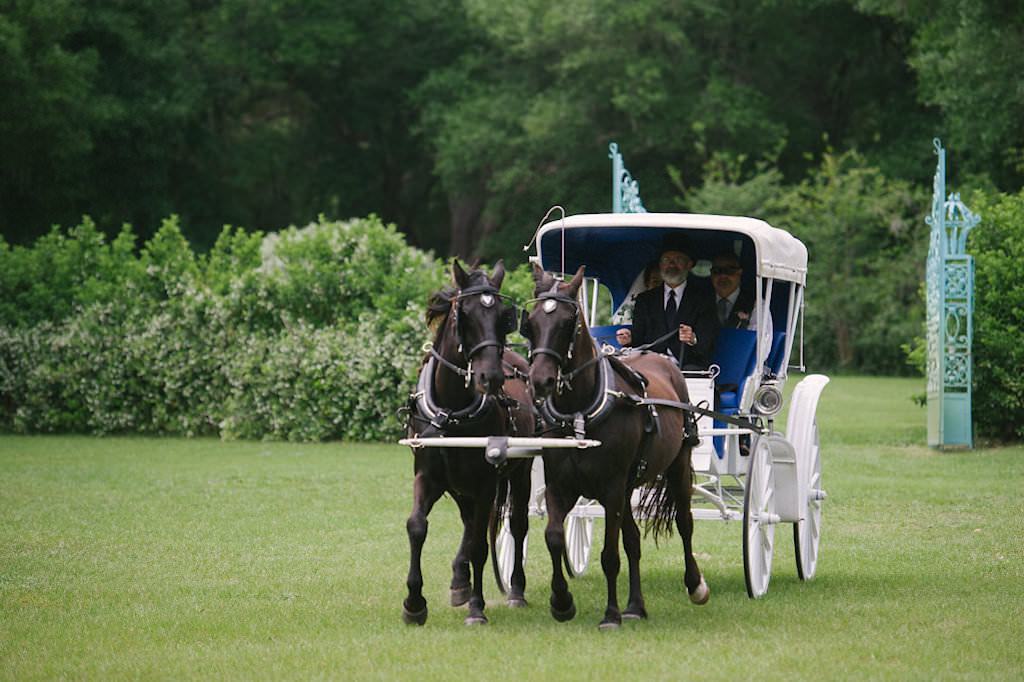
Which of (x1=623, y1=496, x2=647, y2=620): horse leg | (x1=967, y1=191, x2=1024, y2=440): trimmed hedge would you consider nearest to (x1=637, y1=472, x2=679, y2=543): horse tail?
(x1=623, y1=496, x2=647, y2=620): horse leg

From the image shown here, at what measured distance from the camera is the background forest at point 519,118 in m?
34.5

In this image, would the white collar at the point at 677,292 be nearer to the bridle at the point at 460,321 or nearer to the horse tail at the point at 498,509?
the horse tail at the point at 498,509

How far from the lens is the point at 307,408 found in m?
19.7

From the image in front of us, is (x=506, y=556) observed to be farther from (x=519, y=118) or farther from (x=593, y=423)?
(x=519, y=118)

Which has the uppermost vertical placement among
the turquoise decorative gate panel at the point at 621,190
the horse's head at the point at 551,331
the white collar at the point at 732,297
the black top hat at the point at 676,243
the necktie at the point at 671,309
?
the turquoise decorative gate panel at the point at 621,190

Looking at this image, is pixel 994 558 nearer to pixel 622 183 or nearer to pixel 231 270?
pixel 622 183

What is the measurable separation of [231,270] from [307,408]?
2.66 metres

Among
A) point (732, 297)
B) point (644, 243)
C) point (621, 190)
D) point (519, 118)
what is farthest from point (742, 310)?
point (519, 118)

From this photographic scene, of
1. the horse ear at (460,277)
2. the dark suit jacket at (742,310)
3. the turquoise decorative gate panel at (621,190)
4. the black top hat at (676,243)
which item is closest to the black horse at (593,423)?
the horse ear at (460,277)

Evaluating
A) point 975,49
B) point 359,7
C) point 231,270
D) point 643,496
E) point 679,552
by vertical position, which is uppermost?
point 359,7

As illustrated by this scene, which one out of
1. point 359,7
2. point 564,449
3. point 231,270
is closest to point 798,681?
point 564,449

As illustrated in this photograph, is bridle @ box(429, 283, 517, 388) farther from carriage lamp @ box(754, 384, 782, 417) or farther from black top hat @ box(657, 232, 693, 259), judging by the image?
carriage lamp @ box(754, 384, 782, 417)

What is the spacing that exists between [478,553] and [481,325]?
1582 mm

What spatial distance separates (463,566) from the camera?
789 cm
